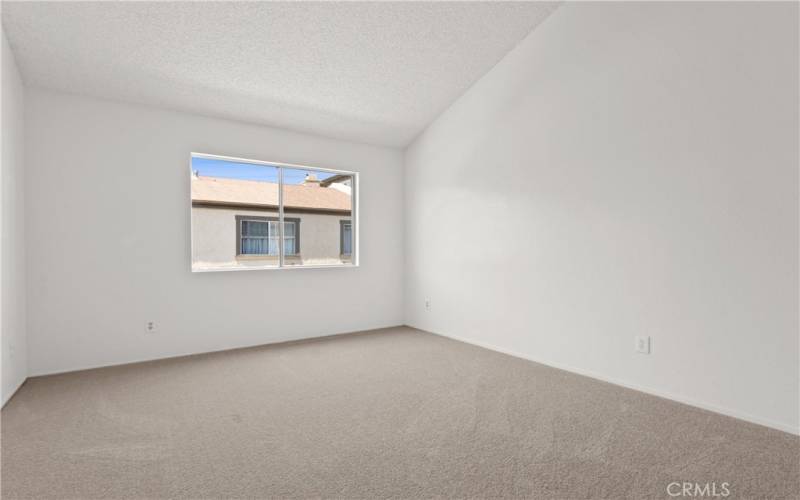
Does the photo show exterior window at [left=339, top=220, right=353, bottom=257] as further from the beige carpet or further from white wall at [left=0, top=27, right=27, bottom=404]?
white wall at [left=0, top=27, right=27, bottom=404]

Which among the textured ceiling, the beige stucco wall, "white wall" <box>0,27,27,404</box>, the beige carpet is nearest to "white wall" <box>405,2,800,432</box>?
the beige carpet

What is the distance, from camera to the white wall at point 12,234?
2.86 meters

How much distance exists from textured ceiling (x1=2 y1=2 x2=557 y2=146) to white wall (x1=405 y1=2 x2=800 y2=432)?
1.87ft

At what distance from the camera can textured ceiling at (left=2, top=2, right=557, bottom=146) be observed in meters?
2.99

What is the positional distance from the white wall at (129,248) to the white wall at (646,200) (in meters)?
2.33

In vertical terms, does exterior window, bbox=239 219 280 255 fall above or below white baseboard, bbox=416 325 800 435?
above

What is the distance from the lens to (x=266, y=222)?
4.77 metres

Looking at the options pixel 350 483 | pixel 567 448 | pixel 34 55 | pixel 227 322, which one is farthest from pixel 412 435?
pixel 34 55

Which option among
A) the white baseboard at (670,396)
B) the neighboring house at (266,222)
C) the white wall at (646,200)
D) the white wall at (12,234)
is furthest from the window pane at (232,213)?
the white baseboard at (670,396)

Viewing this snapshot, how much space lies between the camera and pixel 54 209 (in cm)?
355

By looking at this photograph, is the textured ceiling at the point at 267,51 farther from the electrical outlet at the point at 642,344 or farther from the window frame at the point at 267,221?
the electrical outlet at the point at 642,344

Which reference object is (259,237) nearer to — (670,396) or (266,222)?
(266,222)

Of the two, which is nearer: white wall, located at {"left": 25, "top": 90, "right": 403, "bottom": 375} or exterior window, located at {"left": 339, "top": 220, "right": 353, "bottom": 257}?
white wall, located at {"left": 25, "top": 90, "right": 403, "bottom": 375}

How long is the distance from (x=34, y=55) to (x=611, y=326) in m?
4.96
